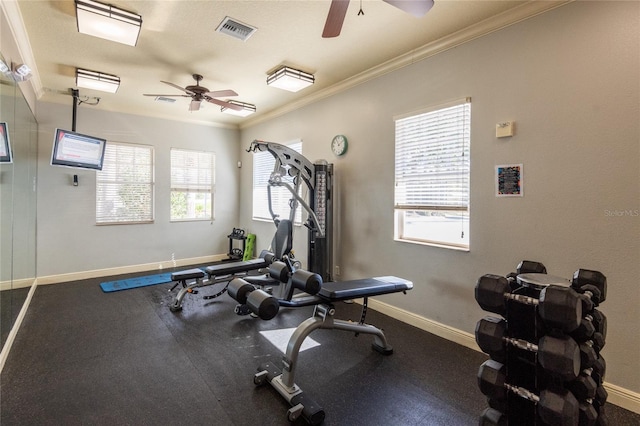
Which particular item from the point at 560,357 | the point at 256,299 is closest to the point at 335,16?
the point at 256,299

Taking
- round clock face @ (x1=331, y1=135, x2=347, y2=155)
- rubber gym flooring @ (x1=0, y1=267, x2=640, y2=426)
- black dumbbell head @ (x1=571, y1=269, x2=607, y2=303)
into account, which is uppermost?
round clock face @ (x1=331, y1=135, x2=347, y2=155)

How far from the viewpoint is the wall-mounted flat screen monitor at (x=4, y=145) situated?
233cm

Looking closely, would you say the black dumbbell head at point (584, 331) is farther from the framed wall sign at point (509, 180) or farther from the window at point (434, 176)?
the window at point (434, 176)

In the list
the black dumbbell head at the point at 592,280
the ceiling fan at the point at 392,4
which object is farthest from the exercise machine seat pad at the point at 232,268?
the black dumbbell head at the point at 592,280

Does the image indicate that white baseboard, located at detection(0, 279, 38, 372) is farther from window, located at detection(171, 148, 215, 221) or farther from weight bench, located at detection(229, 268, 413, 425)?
Answer: window, located at detection(171, 148, 215, 221)

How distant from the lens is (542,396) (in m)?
1.25

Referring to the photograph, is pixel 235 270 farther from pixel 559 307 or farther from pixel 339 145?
pixel 559 307

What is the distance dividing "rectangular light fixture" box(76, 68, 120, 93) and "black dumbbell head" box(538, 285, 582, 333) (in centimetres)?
491

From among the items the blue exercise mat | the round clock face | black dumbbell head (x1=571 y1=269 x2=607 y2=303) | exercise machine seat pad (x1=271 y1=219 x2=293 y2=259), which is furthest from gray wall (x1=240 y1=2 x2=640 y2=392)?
the blue exercise mat

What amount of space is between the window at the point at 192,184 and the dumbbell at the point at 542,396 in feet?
19.0

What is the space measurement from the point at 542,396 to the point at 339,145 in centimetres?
338

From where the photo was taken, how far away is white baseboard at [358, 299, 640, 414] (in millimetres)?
2012

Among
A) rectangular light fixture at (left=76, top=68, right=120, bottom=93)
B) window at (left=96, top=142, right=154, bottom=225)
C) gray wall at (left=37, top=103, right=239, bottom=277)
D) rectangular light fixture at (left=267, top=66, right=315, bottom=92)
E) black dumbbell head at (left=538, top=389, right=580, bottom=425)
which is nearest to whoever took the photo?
black dumbbell head at (left=538, top=389, right=580, bottom=425)

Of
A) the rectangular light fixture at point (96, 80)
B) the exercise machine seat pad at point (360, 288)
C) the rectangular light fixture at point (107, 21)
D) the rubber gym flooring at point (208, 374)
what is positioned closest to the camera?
the rubber gym flooring at point (208, 374)
